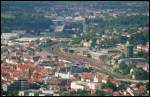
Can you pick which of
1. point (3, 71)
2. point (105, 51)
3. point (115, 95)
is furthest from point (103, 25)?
point (115, 95)

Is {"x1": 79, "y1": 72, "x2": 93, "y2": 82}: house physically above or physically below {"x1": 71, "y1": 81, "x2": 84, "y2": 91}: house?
below

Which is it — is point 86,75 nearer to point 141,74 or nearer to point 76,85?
point 141,74

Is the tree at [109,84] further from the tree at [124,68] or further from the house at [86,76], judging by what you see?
the tree at [124,68]

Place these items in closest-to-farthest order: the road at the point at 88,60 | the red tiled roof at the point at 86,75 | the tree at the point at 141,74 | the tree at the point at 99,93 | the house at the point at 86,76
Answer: the tree at the point at 99,93, the house at the point at 86,76, the red tiled roof at the point at 86,75, the tree at the point at 141,74, the road at the point at 88,60

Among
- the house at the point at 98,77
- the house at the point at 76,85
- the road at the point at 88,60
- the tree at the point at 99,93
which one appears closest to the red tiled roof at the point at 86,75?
the house at the point at 98,77

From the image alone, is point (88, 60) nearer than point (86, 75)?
No

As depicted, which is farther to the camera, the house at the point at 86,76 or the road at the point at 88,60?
the road at the point at 88,60

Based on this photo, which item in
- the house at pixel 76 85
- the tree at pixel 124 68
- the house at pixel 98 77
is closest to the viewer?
the house at pixel 76 85

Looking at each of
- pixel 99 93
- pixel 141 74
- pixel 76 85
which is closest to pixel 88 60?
pixel 141 74

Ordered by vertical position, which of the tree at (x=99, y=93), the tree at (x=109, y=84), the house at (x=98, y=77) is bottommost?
the house at (x=98, y=77)

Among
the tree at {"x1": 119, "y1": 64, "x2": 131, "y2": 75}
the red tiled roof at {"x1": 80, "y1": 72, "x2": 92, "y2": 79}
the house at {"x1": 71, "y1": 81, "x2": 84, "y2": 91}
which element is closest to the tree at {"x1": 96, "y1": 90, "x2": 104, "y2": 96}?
the house at {"x1": 71, "y1": 81, "x2": 84, "y2": 91}

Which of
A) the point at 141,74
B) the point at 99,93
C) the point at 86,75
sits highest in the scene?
the point at 99,93

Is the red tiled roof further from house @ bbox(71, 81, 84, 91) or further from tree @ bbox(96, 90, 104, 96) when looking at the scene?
tree @ bbox(96, 90, 104, 96)
